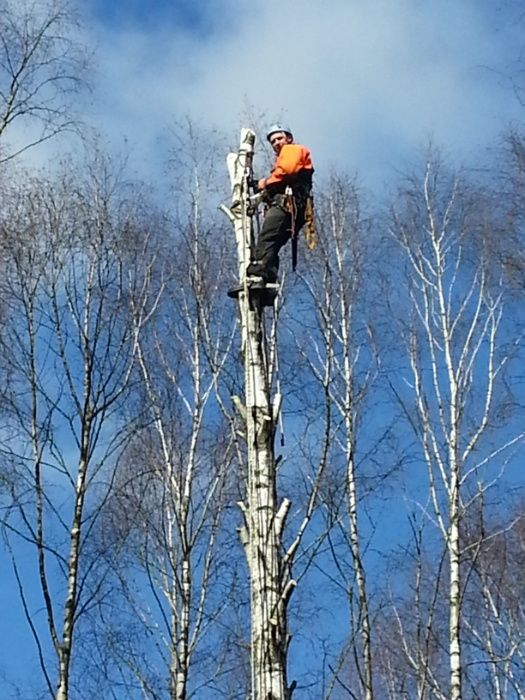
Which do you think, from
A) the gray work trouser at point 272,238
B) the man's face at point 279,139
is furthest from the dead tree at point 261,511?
the man's face at point 279,139

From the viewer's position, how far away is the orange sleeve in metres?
5.10

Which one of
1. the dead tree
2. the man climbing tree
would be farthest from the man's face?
the dead tree

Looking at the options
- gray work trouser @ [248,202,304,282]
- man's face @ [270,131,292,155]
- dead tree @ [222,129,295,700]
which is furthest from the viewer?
man's face @ [270,131,292,155]

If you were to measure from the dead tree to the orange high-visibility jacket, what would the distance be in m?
0.20

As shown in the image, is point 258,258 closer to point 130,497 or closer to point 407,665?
point 130,497

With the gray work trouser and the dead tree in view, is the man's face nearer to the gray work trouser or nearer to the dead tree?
the gray work trouser

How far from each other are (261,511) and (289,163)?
1634 mm

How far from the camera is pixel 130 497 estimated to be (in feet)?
34.1

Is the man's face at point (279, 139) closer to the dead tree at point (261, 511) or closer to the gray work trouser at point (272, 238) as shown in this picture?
the gray work trouser at point (272, 238)

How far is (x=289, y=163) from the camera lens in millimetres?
5098

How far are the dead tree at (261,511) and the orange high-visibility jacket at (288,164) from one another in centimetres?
20

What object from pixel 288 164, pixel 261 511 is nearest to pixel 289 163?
pixel 288 164

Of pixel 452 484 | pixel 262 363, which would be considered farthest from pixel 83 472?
pixel 262 363

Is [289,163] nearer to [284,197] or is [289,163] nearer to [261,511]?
[284,197]
